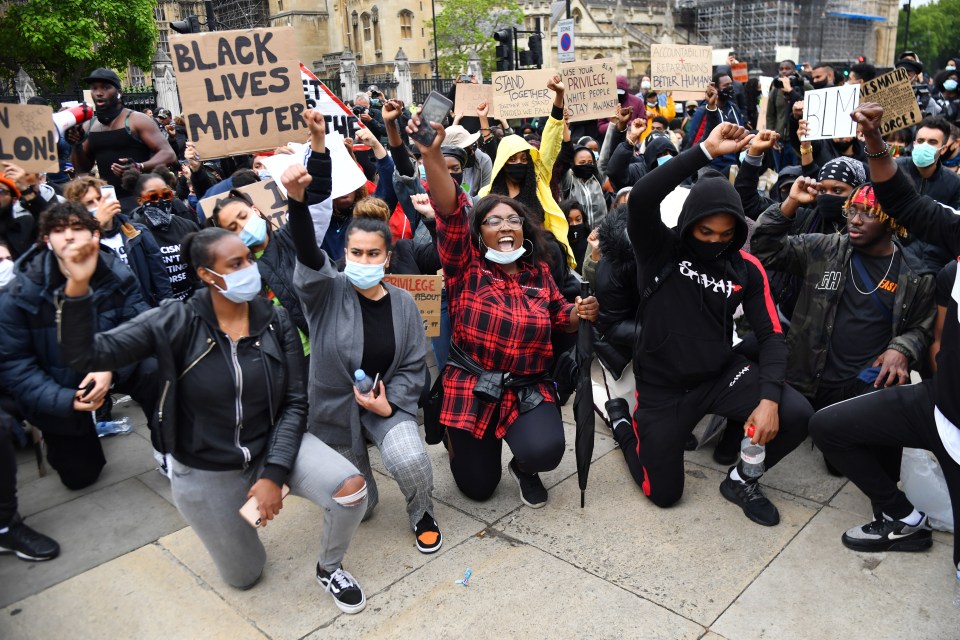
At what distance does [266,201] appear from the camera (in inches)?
207

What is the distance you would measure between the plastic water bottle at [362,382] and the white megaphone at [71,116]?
4.78m

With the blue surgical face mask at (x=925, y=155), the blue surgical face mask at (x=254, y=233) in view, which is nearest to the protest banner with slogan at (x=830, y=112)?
the blue surgical face mask at (x=925, y=155)

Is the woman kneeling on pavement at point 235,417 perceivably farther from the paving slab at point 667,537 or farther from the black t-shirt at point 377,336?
the paving slab at point 667,537

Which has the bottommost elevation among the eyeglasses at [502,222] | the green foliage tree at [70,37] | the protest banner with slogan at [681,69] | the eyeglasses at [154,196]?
the eyeglasses at [502,222]

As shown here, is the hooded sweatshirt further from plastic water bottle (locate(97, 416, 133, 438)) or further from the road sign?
the road sign

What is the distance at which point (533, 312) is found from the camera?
4.14 metres

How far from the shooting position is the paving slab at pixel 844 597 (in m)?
3.03

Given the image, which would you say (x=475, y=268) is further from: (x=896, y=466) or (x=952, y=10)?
(x=952, y=10)

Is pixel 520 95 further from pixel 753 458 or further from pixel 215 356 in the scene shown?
pixel 215 356

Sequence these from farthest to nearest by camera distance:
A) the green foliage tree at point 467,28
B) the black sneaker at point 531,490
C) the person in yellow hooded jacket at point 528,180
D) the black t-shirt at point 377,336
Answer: the green foliage tree at point 467,28 < the person in yellow hooded jacket at point 528,180 < the black sneaker at point 531,490 < the black t-shirt at point 377,336

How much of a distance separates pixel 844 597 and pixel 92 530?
3.91m

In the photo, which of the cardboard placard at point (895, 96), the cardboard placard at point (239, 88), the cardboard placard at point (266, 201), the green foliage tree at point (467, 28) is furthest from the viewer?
the green foliage tree at point (467, 28)

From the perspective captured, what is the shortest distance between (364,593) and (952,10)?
116 metres

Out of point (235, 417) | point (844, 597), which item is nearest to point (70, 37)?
point (235, 417)
